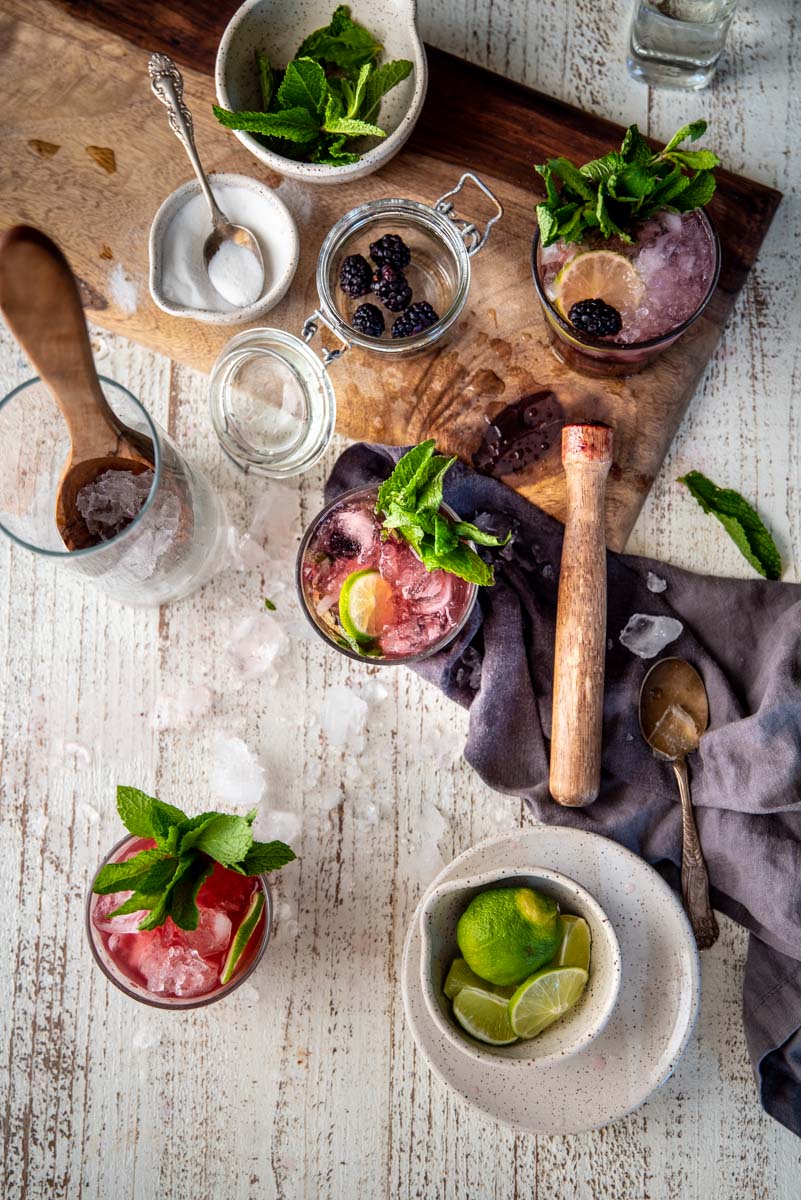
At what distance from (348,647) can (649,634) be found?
0.64 metres

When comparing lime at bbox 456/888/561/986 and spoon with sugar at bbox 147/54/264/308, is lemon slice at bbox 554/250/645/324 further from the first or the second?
lime at bbox 456/888/561/986

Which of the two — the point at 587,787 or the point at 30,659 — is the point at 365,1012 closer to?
the point at 587,787

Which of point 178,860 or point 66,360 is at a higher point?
point 66,360

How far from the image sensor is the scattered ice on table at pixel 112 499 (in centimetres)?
191

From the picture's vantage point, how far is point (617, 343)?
6.56 ft

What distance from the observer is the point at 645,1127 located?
82.9 inches

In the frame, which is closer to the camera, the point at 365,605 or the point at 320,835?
the point at 365,605

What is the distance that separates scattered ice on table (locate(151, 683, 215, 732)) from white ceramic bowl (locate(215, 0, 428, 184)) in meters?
1.14

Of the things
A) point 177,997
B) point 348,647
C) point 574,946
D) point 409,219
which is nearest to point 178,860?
point 177,997

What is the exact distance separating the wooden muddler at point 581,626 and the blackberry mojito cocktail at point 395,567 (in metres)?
0.19

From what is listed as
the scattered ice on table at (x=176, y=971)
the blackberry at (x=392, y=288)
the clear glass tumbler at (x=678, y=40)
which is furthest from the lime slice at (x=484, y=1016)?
the clear glass tumbler at (x=678, y=40)

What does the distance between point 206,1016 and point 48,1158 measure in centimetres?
46

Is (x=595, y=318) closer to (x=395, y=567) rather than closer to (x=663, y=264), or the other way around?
(x=663, y=264)

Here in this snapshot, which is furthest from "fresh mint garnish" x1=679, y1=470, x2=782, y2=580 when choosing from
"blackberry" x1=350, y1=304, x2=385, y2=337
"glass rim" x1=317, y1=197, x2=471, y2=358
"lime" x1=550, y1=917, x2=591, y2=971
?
"lime" x1=550, y1=917, x2=591, y2=971
